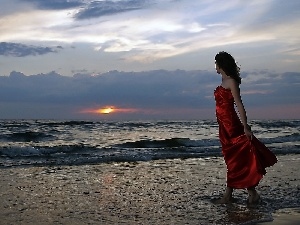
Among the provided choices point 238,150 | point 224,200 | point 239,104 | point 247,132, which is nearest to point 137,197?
point 224,200

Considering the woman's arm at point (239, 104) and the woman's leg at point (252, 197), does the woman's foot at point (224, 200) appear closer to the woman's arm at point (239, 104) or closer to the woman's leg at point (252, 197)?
the woman's leg at point (252, 197)

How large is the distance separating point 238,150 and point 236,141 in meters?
0.13

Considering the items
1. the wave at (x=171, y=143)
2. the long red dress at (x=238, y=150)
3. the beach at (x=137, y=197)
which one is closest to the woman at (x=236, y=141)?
the long red dress at (x=238, y=150)

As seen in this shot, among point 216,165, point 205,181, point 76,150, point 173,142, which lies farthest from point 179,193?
Result: point 173,142

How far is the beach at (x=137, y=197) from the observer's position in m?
4.88

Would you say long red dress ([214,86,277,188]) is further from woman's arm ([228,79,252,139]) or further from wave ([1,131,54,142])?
wave ([1,131,54,142])

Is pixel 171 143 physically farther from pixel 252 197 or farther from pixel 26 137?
pixel 252 197

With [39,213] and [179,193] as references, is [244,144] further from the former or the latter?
[39,213]

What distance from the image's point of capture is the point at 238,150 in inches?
229

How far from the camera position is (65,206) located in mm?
5480

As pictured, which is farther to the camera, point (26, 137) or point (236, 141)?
point (26, 137)

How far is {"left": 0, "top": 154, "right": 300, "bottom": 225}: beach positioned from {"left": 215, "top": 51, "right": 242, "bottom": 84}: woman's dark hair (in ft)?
5.71

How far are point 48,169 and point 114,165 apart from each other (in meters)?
1.72

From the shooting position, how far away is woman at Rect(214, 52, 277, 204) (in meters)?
5.69
